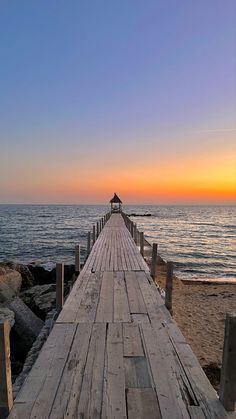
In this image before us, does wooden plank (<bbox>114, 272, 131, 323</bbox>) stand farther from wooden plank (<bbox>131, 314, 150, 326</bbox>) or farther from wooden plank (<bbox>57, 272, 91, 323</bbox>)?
wooden plank (<bbox>57, 272, 91, 323</bbox>)

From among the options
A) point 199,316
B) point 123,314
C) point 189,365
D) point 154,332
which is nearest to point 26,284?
point 199,316

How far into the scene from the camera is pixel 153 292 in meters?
7.98

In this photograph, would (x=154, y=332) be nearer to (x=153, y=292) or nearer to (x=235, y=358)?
(x=235, y=358)

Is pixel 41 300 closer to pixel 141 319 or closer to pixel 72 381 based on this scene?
pixel 141 319

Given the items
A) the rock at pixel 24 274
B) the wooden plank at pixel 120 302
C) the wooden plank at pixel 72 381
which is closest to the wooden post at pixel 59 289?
the wooden plank at pixel 120 302

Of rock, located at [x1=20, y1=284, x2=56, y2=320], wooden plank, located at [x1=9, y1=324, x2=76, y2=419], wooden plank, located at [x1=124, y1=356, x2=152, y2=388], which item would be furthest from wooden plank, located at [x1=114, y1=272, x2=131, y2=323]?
rock, located at [x1=20, y1=284, x2=56, y2=320]

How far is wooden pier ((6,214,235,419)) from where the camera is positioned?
3389mm

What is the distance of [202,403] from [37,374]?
1965 mm

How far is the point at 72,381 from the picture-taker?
153 inches

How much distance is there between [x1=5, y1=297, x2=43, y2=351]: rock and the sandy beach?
4262mm

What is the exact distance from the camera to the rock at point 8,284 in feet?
38.4

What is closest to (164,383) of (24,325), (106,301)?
(106,301)

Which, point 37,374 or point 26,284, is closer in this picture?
point 37,374

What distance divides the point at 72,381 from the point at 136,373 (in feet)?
2.61
